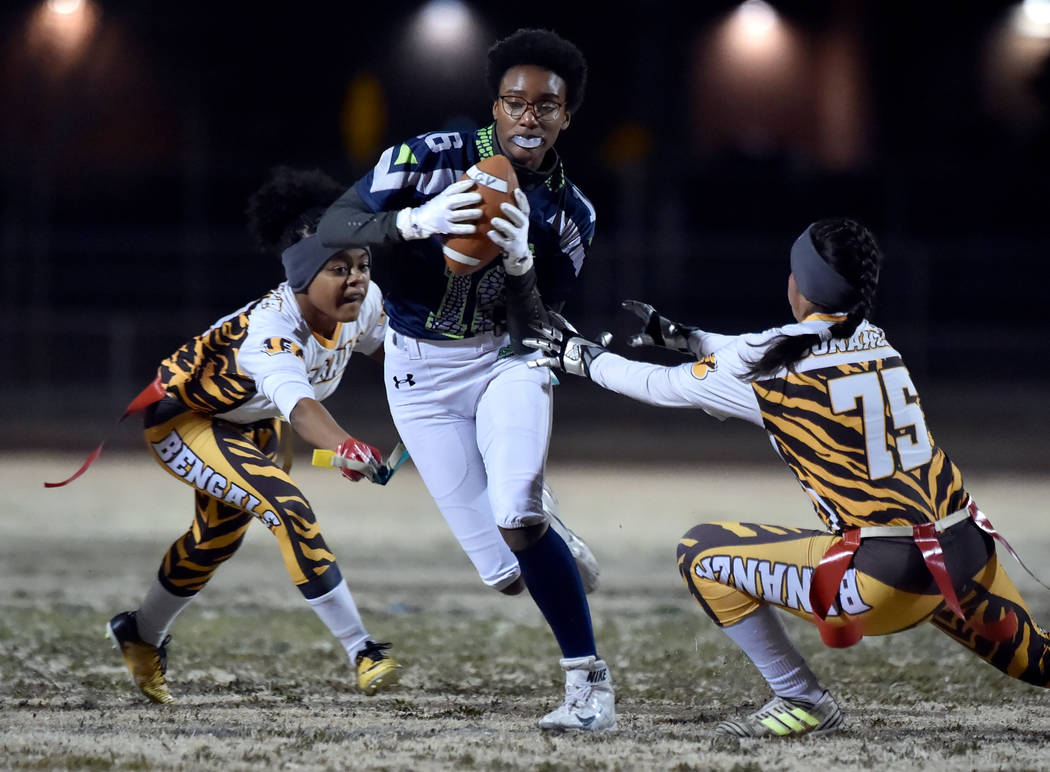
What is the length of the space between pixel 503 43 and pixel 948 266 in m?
15.1

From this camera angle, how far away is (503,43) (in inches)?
183

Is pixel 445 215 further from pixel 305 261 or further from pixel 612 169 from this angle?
pixel 612 169

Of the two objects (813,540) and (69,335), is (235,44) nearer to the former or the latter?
(69,335)

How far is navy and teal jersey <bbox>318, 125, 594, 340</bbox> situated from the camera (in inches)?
179

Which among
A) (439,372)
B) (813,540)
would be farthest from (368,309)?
(813,540)

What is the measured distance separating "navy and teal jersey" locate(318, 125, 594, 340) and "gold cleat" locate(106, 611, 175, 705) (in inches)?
62.3

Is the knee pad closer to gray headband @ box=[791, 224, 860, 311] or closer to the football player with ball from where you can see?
the football player with ball

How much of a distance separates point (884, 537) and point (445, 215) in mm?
1610

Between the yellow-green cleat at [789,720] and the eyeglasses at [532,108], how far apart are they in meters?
2.00

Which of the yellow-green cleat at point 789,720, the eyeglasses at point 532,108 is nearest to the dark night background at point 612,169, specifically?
the eyeglasses at point 532,108

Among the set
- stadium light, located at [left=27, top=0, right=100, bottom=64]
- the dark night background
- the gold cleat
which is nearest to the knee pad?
the gold cleat

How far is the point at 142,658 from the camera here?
5.16 metres

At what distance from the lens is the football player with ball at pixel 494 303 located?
4.36 metres

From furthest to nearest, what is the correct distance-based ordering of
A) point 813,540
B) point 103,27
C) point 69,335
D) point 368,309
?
1. point 103,27
2. point 69,335
3. point 368,309
4. point 813,540
